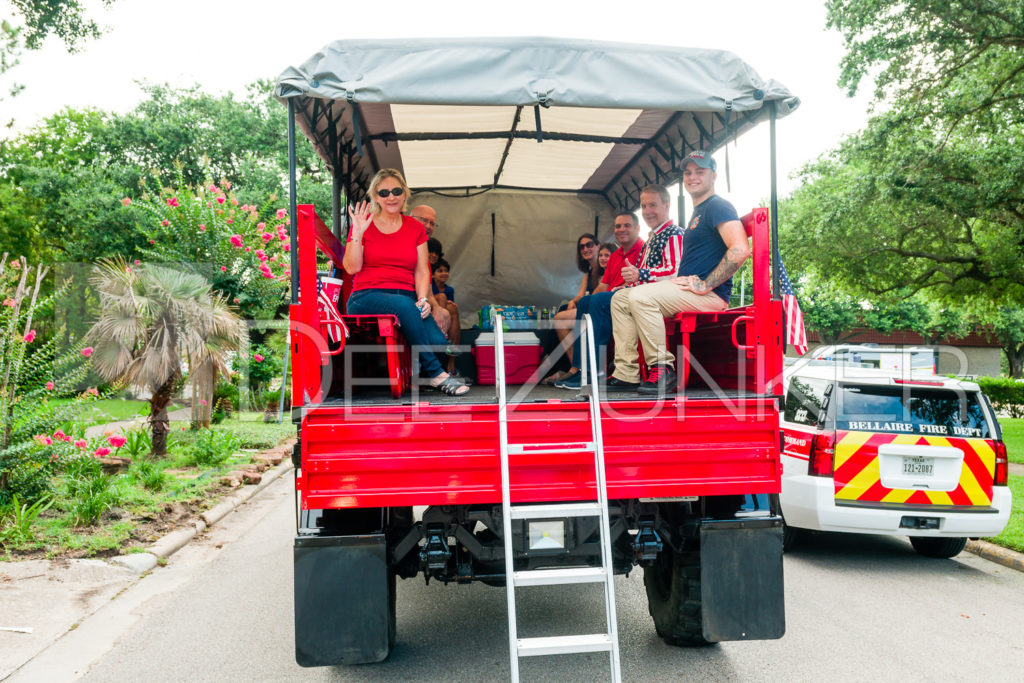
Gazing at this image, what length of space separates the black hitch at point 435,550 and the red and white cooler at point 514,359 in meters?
A: 2.32

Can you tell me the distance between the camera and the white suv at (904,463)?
6.14 m

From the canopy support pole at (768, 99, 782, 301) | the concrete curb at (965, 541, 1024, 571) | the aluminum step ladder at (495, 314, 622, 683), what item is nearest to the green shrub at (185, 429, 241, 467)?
the aluminum step ladder at (495, 314, 622, 683)

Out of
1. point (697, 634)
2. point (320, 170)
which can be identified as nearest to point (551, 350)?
point (697, 634)

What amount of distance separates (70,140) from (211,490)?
27.7 m

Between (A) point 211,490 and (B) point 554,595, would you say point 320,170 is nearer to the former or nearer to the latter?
(A) point 211,490

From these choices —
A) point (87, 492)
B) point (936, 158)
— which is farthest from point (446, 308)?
point (936, 158)

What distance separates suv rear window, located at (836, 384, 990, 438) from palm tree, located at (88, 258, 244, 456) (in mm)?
9048

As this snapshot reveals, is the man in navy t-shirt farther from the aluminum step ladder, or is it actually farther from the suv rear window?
the suv rear window

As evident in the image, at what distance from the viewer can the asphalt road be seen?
4.14 m

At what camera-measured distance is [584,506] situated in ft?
11.6

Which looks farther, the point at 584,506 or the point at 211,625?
the point at 211,625

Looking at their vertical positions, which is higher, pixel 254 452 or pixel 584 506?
pixel 584 506

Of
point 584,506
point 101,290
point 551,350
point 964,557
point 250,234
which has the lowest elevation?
point 964,557

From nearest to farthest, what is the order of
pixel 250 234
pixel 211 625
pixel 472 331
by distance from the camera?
1. pixel 211 625
2. pixel 472 331
3. pixel 250 234
